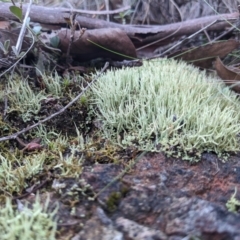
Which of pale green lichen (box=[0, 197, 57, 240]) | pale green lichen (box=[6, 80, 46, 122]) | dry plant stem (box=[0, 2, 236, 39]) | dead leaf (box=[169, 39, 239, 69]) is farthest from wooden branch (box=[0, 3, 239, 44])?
pale green lichen (box=[0, 197, 57, 240])

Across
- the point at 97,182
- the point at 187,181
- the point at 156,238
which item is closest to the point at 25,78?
the point at 97,182

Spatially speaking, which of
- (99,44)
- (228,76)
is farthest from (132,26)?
(228,76)

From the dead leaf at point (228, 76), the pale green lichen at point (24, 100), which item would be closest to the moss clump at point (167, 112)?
the dead leaf at point (228, 76)

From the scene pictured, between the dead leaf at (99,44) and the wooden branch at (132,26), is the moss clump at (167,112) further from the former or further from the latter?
the wooden branch at (132,26)

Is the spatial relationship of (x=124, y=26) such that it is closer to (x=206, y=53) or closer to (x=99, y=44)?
(x=99, y=44)

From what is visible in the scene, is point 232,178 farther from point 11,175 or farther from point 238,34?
point 238,34

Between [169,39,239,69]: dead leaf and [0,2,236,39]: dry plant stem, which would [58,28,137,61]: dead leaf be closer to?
[0,2,236,39]: dry plant stem
